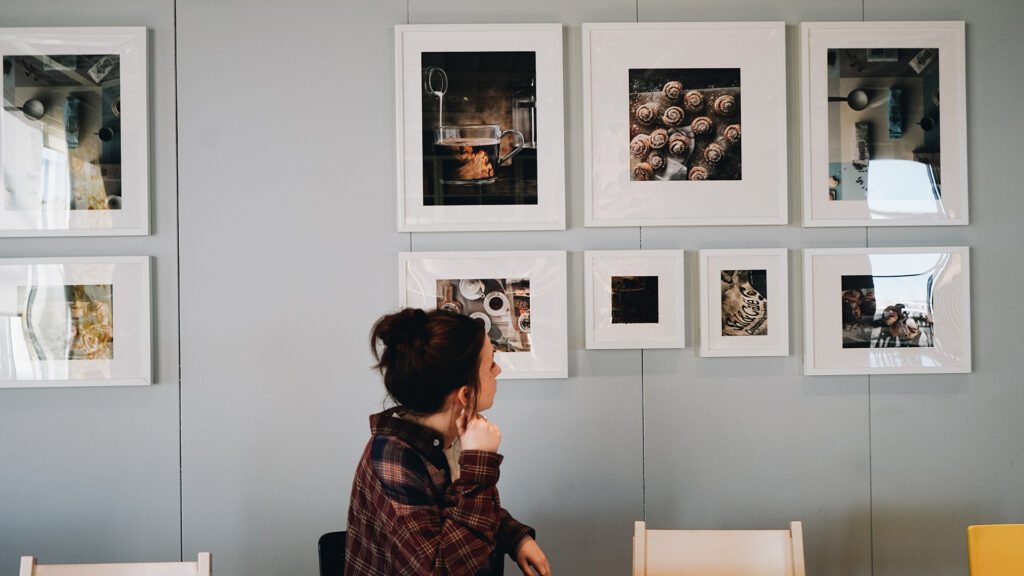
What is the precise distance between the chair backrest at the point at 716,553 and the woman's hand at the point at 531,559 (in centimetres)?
30

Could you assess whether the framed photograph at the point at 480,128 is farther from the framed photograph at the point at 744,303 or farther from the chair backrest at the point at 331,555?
the chair backrest at the point at 331,555

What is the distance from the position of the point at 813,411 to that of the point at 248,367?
1940mm

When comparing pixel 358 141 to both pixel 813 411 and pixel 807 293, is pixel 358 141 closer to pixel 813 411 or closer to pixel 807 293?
pixel 807 293

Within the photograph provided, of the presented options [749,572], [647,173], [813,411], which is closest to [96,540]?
[749,572]

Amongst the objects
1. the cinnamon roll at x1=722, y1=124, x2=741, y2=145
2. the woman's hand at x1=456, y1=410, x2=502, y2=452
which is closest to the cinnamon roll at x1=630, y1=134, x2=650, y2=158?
the cinnamon roll at x1=722, y1=124, x2=741, y2=145

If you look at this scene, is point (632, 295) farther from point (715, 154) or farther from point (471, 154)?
point (471, 154)

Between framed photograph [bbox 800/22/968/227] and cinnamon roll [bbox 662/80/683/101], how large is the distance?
451mm

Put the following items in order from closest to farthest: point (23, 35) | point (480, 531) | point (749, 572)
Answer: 1. point (480, 531)
2. point (749, 572)
3. point (23, 35)

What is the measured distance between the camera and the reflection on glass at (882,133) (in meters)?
2.41

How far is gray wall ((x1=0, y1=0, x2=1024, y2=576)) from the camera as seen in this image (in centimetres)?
237

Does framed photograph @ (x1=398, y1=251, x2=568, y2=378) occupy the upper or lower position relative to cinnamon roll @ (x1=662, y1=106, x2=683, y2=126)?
lower

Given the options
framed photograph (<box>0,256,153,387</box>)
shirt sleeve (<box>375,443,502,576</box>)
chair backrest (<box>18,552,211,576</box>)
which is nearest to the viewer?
shirt sleeve (<box>375,443,502,576</box>)

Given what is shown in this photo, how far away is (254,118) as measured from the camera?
239 cm

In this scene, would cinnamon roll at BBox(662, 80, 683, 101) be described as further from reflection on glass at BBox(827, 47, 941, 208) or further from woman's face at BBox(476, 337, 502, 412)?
woman's face at BBox(476, 337, 502, 412)
